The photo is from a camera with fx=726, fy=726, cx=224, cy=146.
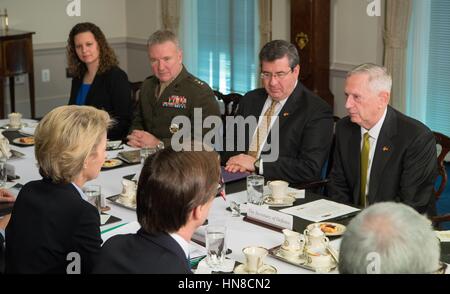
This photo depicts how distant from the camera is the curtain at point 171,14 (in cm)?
845

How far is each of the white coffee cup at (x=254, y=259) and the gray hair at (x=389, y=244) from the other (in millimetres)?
873

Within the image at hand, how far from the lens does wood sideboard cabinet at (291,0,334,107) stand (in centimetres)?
667

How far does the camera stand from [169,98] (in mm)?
4711

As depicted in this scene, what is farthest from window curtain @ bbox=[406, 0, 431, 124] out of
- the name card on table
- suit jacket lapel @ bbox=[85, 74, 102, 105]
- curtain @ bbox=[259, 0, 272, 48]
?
the name card on table

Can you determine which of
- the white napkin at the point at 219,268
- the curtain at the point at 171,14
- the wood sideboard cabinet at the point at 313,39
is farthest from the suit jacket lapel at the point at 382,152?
the curtain at the point at 171,14

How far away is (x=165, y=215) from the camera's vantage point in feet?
6.77

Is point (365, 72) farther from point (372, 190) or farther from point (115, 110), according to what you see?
point (115, 110)

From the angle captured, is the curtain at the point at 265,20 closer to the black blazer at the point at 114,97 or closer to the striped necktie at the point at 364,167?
the black blazer at the point at 114,97

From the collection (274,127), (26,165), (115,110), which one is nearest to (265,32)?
(115,110)

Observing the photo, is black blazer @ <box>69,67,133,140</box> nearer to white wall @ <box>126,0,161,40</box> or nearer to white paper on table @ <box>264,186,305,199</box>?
white paper on table @ <box>264,186,305,199</box>

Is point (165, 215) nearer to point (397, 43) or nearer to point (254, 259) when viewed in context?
point (254, 259)

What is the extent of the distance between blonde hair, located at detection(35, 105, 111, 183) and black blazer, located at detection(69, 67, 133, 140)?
257 cm

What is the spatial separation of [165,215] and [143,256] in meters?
0.13

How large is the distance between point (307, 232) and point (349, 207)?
613mm
